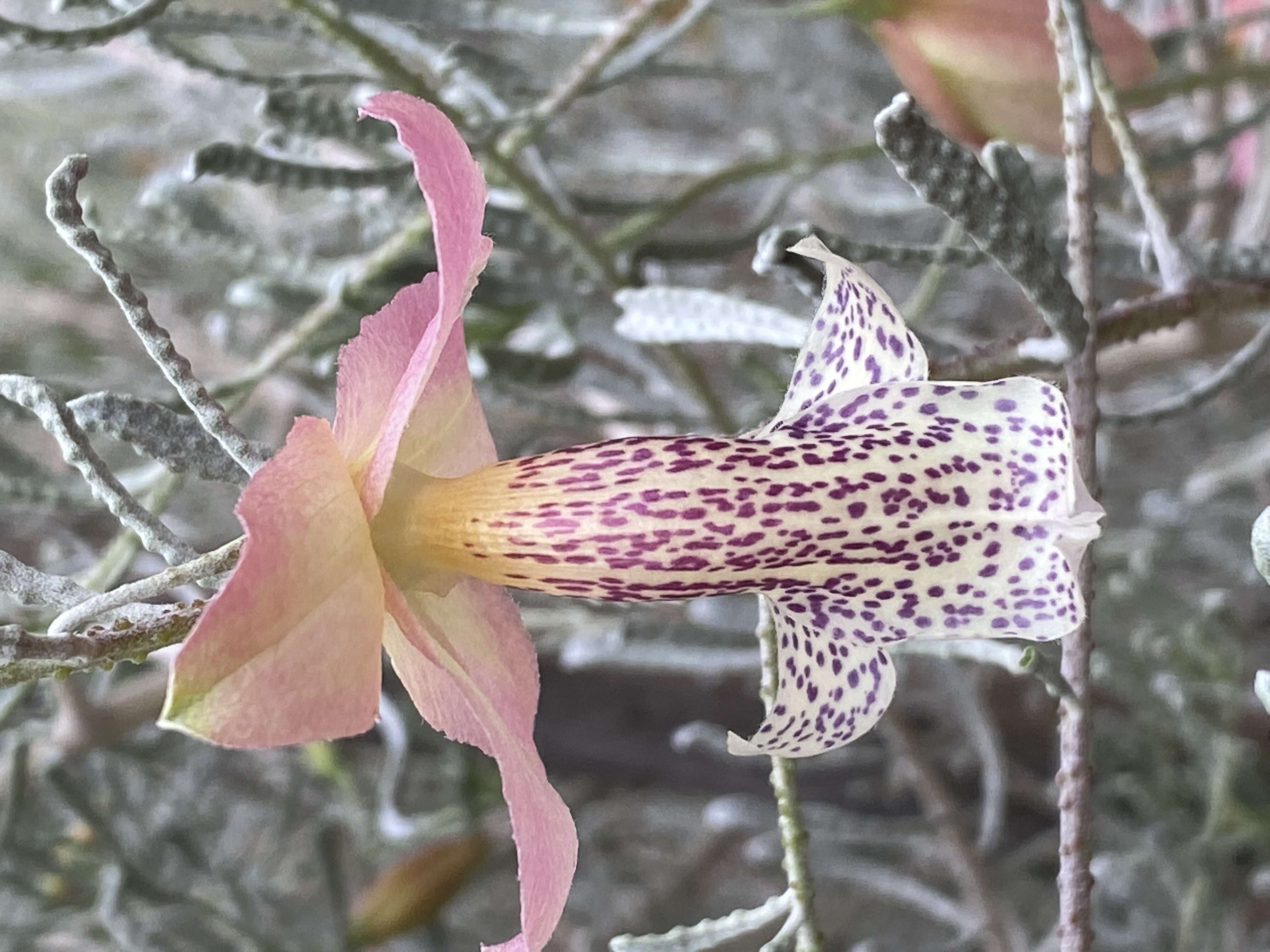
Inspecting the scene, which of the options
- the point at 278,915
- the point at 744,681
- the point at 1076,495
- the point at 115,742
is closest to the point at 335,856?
the point at 278,915

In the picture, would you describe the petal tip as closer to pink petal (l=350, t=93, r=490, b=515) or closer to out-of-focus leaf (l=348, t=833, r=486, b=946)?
pink petal (l=350, t=93, r=490, b=515)

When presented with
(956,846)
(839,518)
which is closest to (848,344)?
(839,518)

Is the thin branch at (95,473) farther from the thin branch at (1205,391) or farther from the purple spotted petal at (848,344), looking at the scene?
the thin branch at (1205,391)

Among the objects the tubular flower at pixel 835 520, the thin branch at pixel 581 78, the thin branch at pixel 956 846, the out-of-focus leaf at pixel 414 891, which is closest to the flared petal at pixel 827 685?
the tubular flower at pixel 835 520

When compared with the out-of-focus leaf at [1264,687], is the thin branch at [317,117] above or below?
above

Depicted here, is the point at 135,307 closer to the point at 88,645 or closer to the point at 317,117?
the point at 88,645

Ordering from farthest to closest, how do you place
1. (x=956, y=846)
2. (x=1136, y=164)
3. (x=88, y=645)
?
(x=956, y=846) < (x=1136, y=164) < (x=88, y=645)

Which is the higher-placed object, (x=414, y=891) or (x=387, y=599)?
(x=387, y=599)
